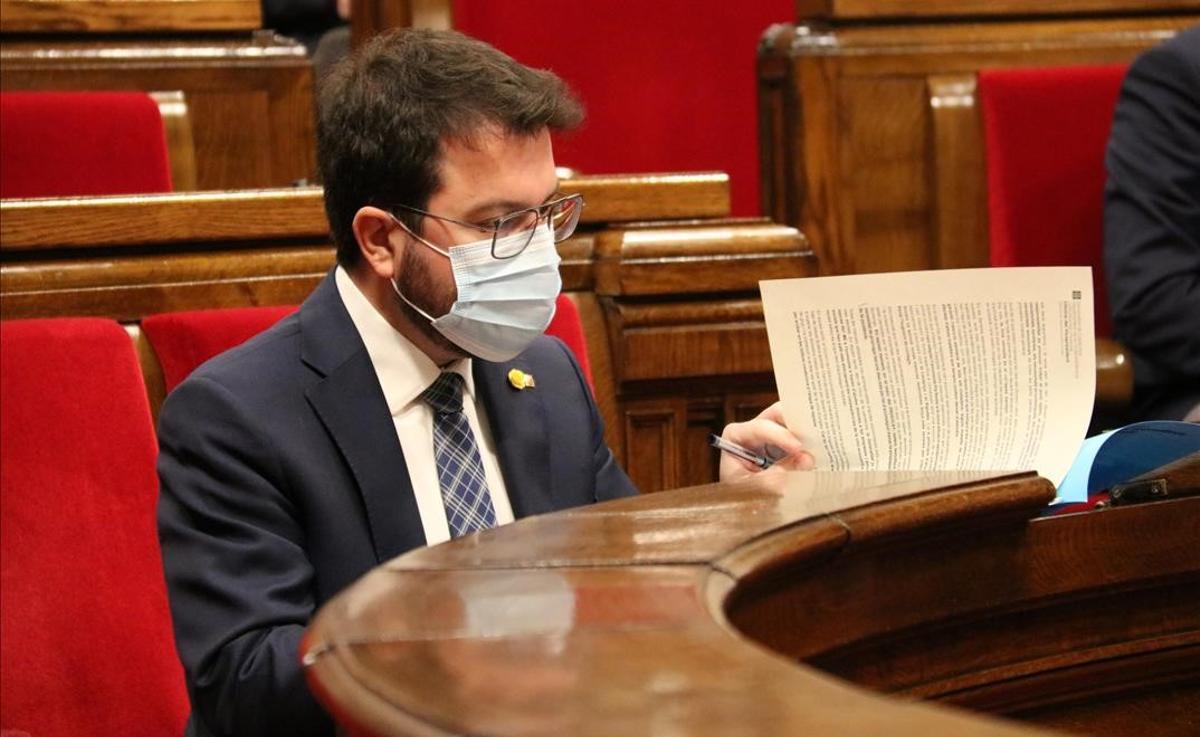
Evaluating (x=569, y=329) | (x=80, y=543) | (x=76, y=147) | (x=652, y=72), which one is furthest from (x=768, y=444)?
(x=652, y=72)

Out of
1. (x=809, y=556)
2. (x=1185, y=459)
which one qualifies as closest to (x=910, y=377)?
(x=1185, y=459)

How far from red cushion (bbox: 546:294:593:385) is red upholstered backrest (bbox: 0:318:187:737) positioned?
0.40m

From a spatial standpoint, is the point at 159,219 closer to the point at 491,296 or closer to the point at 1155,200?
the point at 491,296

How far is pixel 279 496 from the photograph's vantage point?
124cm

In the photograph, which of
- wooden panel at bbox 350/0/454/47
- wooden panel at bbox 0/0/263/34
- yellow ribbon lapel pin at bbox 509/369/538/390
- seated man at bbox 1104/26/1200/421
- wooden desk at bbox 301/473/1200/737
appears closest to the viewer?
wooden desk at bbox 301/473/1200/737

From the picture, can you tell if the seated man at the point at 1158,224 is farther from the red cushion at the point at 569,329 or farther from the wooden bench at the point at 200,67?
the wooden bench at the point at 200,67

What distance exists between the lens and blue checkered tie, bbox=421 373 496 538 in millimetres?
1321

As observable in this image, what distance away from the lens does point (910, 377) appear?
1127mm

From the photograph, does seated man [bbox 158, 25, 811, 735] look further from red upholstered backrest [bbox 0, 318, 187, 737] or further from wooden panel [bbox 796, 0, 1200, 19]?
wooden panel [bbox 796, 0, 1200, 19]

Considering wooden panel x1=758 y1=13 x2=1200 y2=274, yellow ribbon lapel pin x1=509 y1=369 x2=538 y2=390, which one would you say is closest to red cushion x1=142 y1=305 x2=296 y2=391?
yellow ribbon lapel pin x1=509 y1=369 x2=538 y2=390

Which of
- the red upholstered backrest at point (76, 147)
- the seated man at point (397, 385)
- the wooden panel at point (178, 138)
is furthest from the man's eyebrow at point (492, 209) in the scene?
the wooden panel at point (178, 138)

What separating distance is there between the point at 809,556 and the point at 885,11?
1553 millimetres

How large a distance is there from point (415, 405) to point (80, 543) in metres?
0.35

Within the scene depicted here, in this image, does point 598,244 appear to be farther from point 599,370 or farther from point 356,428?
point 356,428
